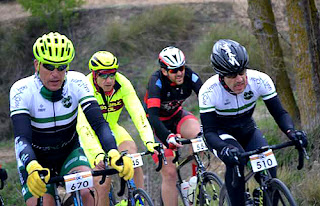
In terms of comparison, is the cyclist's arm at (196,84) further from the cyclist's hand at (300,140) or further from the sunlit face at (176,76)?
the cyclist's hand at (300,140)

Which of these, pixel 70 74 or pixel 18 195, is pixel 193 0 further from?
pixel 70 74

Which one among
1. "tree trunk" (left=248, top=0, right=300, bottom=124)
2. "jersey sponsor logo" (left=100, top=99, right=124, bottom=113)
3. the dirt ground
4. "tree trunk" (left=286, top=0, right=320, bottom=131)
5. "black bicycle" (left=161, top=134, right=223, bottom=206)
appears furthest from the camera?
the dirt ground

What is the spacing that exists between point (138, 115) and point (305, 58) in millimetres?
3036

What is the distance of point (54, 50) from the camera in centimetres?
475

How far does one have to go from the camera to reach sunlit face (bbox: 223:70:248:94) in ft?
16.4

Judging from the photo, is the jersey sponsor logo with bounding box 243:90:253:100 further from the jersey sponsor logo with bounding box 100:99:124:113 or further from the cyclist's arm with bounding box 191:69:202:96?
the jersey sponsor logo with bounding box 100:99:124:113

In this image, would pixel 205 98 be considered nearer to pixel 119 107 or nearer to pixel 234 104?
pixel 234 104

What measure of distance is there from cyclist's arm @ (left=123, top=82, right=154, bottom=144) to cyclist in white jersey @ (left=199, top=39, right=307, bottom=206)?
949 millimetres

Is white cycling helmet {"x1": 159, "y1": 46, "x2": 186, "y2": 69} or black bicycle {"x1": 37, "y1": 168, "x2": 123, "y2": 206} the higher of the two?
white cycling helmet {"x1": 159, "y1": 46, "x2": 186, "y2": 69}

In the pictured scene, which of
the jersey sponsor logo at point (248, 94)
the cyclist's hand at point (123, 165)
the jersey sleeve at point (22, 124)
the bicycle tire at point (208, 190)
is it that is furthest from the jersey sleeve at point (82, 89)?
the bicycle tire at point (208, 190)

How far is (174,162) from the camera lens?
650cm

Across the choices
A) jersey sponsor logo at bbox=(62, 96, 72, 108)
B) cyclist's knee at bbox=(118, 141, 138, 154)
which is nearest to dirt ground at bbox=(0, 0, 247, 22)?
cyclist's knee at bbox=(118, 141, 138, 154)

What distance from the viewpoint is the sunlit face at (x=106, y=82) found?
21.1 ft

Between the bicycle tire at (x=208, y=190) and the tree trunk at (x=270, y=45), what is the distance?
122 inches
